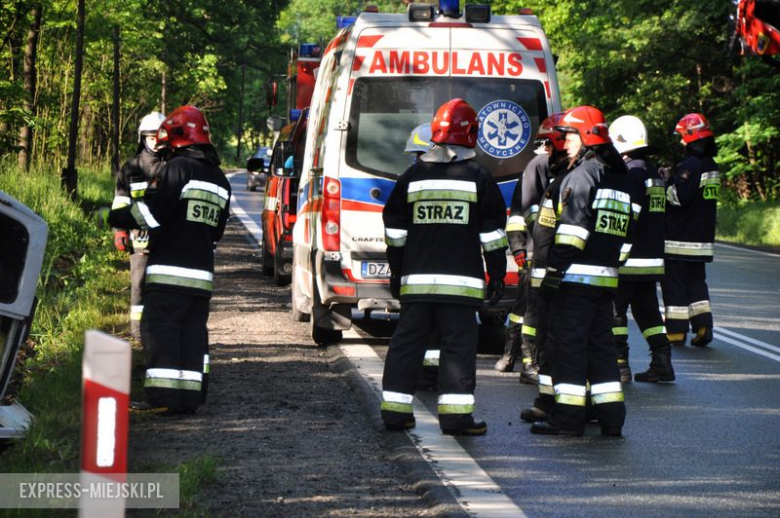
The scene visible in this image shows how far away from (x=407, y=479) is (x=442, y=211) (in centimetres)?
184

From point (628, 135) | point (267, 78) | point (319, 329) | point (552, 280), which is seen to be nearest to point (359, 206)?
point (319, 329)

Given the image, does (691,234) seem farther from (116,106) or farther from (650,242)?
(116,106)

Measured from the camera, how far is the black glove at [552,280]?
759 centimetres

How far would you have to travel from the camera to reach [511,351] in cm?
988

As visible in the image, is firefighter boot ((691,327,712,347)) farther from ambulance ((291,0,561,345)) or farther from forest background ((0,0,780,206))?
forest background ((0,0,780,206))

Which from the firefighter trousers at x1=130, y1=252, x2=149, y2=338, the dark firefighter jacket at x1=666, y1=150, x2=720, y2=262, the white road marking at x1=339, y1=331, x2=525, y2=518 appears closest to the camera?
the white road marking at x1=339, y1=331, x2=525, y2=518

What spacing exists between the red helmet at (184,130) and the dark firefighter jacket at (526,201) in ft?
7.74

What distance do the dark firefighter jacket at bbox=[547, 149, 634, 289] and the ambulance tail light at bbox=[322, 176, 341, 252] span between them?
297 centimetres

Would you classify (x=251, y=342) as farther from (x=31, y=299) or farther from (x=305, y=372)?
(x=31, y=299)

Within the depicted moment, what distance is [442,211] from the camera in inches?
297

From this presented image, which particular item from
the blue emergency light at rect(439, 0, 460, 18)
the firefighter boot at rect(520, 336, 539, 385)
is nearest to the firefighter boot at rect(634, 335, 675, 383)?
the firefighter boot at rect(520, 336, 539, 385)

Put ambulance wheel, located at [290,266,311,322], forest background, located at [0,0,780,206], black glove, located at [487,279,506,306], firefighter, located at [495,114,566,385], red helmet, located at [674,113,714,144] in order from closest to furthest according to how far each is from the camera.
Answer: black glove, located at [487,279,506,306]
firefighter, located at [495,114,566,385]
red helmet, located at [674,113,714,144]
ambulance wheel, located at [290,266,311,322]
forest background, located at [0,0,780,206]

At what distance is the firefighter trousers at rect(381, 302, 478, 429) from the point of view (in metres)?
7.41

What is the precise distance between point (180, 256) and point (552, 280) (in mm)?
2225
